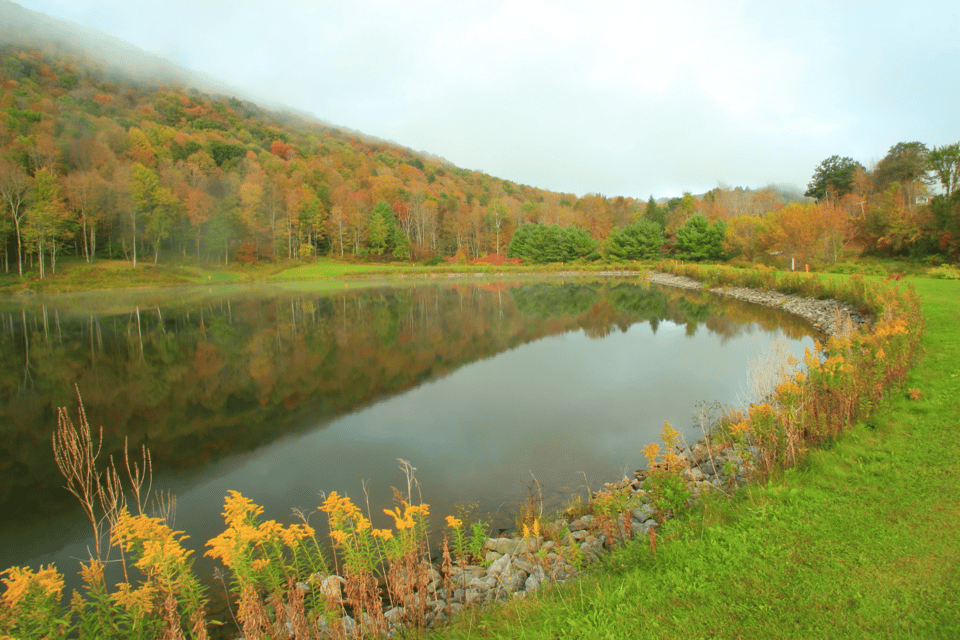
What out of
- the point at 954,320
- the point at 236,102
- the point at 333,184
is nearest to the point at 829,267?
the point at 954,320

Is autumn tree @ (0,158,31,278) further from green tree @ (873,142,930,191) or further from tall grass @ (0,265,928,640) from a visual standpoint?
green tree @ (873,142,930,191)

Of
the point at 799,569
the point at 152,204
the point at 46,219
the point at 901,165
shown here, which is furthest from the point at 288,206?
the point at 901,165

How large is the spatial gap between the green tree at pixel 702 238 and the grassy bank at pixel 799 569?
53.2 metres

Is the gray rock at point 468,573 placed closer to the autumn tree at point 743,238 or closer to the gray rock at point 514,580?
the gray rock at point 514,580

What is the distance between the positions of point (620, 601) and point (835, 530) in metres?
1.96

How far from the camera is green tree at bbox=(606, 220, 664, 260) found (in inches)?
2359

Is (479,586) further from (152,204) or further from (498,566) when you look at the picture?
(152,204)

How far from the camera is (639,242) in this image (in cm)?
6016

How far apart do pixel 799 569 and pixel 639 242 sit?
60.5 metres

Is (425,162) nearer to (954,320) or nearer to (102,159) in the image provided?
(102,159)

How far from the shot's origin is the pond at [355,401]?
6.59 meters

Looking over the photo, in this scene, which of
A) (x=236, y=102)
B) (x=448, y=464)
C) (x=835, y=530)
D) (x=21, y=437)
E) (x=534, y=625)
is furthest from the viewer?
(x=236, y=102)

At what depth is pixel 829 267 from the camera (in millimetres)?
31156

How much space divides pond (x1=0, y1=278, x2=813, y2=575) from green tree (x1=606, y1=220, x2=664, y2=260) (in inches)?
1493
